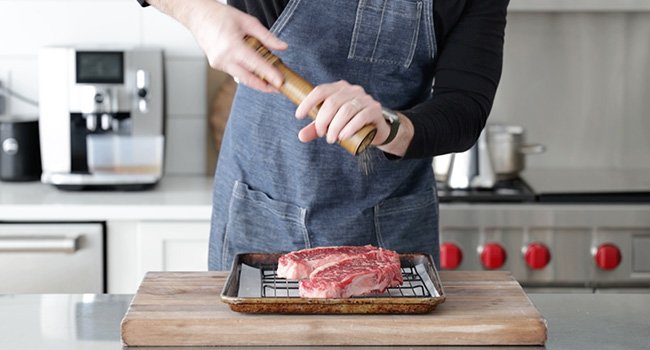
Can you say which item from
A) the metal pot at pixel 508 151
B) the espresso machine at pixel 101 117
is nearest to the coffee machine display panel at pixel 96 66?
the espresso machine at pixel 101 117

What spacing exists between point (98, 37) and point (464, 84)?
1.54m

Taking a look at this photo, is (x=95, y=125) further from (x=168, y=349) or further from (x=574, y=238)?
(x=168, y=349)

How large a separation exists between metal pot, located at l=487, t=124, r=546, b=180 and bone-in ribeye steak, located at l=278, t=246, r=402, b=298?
1.28 meters

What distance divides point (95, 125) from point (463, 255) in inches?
38.9

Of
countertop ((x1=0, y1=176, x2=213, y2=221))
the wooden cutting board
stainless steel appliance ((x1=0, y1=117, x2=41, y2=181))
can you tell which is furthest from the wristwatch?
stainless steel appliance ((x1=0, y1=117, x2=41, y2=181))

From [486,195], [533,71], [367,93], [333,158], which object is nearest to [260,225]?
[333,158]

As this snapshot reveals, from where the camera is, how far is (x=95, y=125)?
8.79 ft

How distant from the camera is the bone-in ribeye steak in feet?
4.27

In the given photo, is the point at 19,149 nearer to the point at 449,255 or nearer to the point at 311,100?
the point at 449,255

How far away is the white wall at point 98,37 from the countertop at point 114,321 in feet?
5.00

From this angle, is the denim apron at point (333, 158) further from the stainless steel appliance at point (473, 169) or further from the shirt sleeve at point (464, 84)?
the stainless steel appliance at point (473, 169)

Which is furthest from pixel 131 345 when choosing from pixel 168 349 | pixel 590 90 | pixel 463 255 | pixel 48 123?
pixel 590 90

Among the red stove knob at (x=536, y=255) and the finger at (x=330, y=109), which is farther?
the red stove knob at (x=536, y=255)

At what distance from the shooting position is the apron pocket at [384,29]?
1776mm
